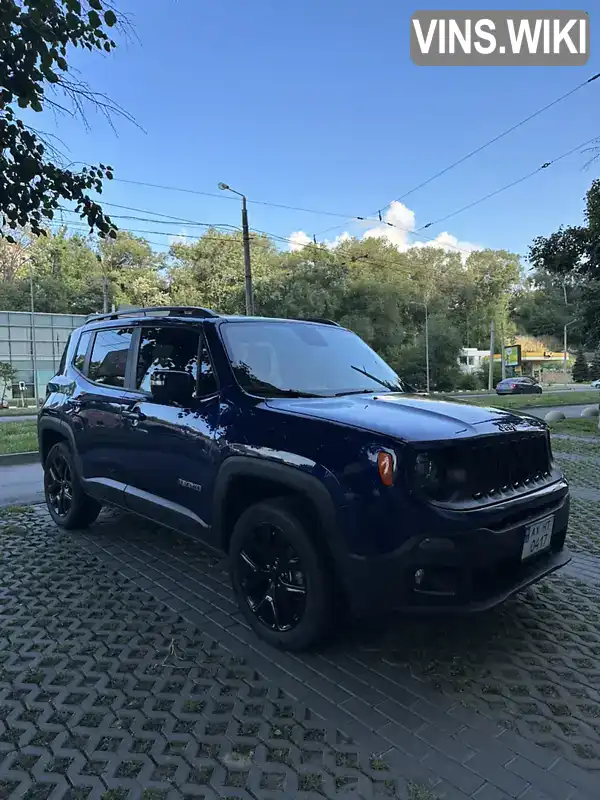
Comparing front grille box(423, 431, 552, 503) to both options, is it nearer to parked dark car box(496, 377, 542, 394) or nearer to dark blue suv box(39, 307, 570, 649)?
dark blue suv box(39, 307, 570, 649)

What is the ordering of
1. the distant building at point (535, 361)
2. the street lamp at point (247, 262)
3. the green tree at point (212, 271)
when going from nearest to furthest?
the street lamp at point (247, 262), the green tree at point (212, 271), the distant building at point (535, 361)

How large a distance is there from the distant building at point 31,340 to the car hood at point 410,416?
24107 millimetres

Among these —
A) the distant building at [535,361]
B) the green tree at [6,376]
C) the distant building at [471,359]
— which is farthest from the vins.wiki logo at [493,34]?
the distant building at [535,361]

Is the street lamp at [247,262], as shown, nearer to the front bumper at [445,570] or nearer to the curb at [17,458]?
the curb at [17,458]

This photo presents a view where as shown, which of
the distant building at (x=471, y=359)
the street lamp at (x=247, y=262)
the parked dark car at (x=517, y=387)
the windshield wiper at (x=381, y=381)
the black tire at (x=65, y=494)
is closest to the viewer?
the windshield wiper at (x=381, y=381)

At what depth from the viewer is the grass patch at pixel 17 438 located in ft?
33.1

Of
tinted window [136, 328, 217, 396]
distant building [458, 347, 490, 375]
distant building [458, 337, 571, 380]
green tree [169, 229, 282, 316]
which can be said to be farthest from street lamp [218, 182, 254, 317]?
distant building [458, 337, 571, 380]

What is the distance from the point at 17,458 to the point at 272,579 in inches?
307

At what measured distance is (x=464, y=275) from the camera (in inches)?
2687

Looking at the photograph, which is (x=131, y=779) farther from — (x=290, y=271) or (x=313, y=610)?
(x=290, y=271)

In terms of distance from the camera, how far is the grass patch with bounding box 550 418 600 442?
12.8 meters

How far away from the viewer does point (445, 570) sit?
272 centimetres

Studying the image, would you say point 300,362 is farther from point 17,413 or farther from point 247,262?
point 17,413

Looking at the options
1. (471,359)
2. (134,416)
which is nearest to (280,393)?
(134,416)
